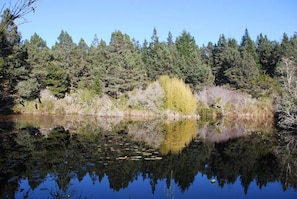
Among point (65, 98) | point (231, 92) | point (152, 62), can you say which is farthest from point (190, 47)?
point (65, 98)

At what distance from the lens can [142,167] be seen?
491 inches

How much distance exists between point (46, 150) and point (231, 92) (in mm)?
33695

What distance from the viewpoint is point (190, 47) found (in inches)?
2630

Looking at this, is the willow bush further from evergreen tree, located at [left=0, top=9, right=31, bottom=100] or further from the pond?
evergreen tree, located at [left=0, top=9, right=31, bottom=100]

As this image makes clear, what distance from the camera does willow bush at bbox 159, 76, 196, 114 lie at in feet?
120

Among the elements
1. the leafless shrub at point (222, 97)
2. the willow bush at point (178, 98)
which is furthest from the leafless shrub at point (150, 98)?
the leafless shrub at point (222, 97)

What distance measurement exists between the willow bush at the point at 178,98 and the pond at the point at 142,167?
54.6 ft

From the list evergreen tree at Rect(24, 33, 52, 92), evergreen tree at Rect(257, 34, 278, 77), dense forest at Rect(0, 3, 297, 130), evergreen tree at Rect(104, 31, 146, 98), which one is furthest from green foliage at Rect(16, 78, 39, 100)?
evergreen tree at Rect(257, 34, 278, 77)

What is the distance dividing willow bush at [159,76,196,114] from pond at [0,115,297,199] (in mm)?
16643

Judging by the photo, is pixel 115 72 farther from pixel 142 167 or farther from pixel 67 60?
pixel 142 167

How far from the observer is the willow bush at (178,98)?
36.4m

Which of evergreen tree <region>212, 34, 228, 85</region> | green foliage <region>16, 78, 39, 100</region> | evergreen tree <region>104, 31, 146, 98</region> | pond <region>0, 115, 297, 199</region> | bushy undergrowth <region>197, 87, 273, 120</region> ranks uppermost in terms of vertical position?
evergreen tree <region>212, 34, 228, 85</region>

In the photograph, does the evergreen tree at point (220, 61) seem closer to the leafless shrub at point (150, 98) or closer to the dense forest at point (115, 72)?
the dense forest at point (115, 72)


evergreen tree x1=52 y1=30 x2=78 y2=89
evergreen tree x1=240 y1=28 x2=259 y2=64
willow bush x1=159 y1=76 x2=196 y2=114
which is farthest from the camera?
evergreen tree x1=240 y1=28 x2=259 y2=64
